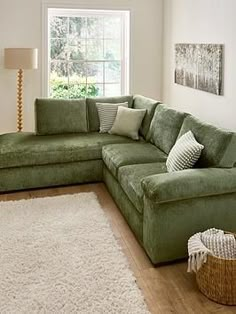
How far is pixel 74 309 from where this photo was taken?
2209 millimetres

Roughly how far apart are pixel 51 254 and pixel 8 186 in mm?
1538

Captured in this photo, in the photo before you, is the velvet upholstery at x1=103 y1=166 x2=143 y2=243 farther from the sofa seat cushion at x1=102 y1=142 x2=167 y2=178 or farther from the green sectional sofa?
the sofa seat cushion at x1=102 y1=142 x2=167 y2=178

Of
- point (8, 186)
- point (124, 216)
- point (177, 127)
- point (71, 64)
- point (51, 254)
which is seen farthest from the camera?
point (71, 64)

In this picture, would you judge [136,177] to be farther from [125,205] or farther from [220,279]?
[220,279]

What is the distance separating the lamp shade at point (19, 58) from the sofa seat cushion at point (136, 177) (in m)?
2.44

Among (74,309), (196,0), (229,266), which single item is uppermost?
(196,0)

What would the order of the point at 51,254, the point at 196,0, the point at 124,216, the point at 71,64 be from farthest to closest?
the point at 71,64 < the point at 196,0 < the point at 124,216 < the point at 51,254

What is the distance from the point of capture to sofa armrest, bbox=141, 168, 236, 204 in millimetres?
2590

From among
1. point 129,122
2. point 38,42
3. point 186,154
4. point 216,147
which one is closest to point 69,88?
point 38,42

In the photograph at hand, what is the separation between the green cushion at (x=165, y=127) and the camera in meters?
3.82

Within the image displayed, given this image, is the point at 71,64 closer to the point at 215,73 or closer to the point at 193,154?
the point at 215,73

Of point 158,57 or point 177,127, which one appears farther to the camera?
point 158,57

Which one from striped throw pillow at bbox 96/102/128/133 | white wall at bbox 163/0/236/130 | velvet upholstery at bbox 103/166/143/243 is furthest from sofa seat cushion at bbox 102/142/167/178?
white wall at bbox 163/0/236/130

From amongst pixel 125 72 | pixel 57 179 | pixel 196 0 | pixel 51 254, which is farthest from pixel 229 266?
pixel 125 72
